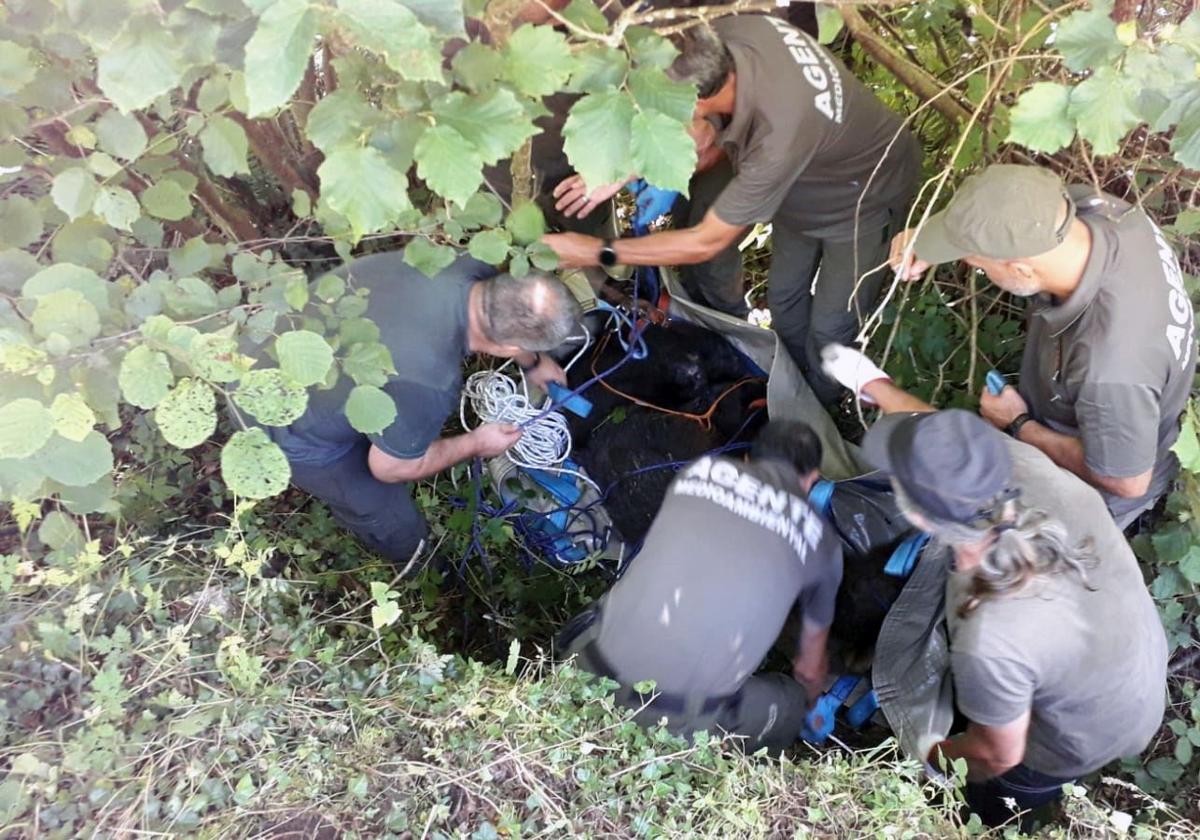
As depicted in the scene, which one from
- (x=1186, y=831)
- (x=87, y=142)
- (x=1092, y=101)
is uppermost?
(x=1092, y=101)

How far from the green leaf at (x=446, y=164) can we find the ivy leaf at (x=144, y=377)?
67 centimetres

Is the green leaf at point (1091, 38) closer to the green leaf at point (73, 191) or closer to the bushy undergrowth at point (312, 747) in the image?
the bushy undergrowth at point (312, 747)

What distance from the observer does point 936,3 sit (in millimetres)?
2730

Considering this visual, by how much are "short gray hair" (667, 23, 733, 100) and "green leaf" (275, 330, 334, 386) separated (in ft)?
4.61

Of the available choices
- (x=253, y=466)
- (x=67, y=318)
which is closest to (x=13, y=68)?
(x=67, y=318)

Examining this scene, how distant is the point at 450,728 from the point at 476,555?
1561mm

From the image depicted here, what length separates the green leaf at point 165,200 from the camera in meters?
1.99

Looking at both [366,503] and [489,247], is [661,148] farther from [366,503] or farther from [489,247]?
[366,503]

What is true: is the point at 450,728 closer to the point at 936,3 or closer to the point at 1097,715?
the point at 1097,715

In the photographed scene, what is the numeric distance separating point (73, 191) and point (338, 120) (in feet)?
2.37

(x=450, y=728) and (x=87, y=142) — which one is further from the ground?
(x=87, y=142)

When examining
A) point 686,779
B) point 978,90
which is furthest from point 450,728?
point 978,90

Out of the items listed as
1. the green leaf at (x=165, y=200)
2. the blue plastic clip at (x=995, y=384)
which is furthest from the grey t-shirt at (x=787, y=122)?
the green leaf at (x=165, y=200)

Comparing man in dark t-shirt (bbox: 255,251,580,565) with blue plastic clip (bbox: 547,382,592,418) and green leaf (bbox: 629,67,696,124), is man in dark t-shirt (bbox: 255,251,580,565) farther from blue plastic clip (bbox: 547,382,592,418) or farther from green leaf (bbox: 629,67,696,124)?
green leaf (bbox: 629,67,696,124)
